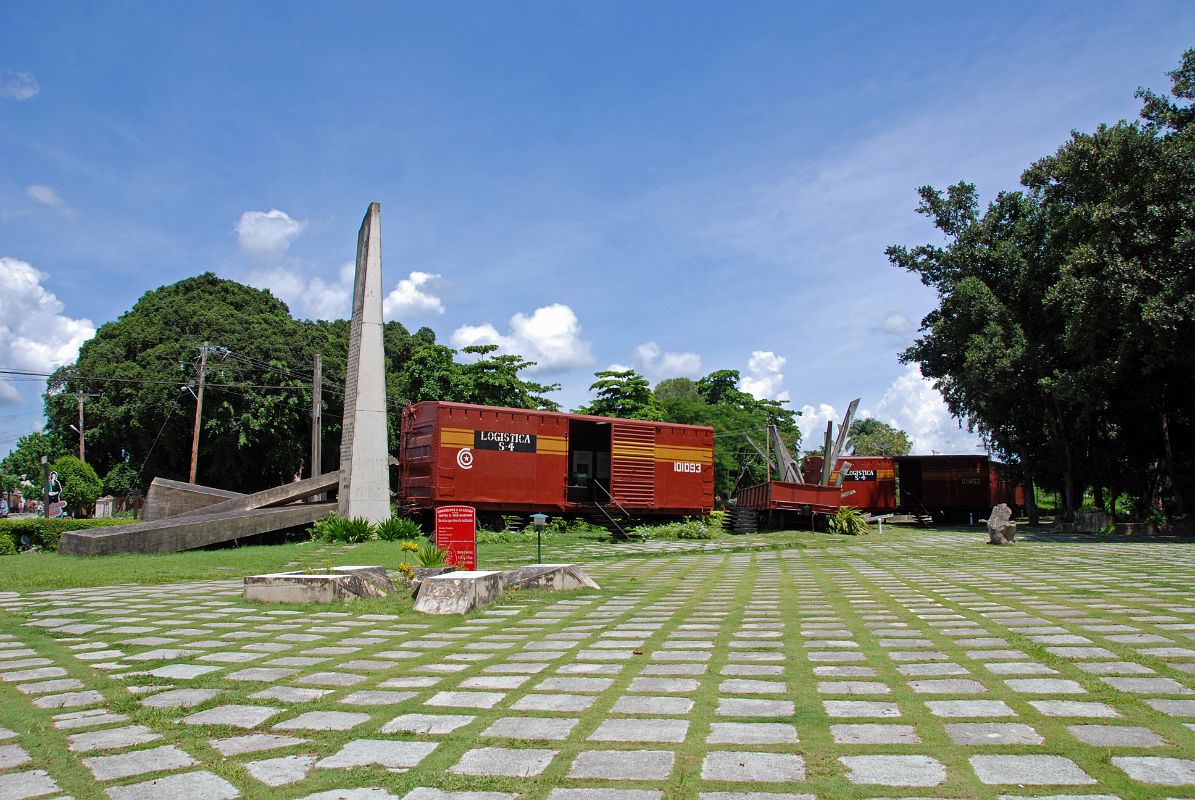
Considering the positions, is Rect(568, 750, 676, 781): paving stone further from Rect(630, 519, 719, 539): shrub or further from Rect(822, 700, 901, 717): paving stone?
Rect(630, 519, 719, 539): shrub

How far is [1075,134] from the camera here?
19.0 meters

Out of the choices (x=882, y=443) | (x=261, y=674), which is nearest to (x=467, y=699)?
(x=261, y=674)

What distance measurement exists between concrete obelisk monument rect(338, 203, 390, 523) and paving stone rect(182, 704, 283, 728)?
1304cm

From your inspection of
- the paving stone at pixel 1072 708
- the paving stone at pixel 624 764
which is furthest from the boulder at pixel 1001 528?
the paving stone at pixel 624 764

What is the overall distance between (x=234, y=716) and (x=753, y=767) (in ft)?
8.31

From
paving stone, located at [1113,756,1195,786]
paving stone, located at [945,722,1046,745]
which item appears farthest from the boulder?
paving stone, located at [1113,756,1195,786]

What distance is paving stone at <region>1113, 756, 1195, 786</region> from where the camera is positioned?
8.81 ft

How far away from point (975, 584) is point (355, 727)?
730 cm

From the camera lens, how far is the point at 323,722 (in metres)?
3.68

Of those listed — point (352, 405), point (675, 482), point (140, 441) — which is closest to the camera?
point (352, 405)

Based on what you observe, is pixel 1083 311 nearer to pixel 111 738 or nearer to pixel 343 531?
pixel 343 531

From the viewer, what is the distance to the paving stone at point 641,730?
11.0 feet

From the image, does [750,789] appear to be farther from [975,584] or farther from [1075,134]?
[1075,134]

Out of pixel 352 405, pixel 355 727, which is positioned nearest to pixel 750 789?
pixel 355 727
